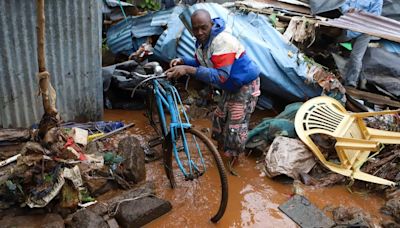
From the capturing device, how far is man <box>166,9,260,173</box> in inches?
143

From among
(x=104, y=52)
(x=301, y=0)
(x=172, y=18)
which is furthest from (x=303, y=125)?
(x=104, y=52)

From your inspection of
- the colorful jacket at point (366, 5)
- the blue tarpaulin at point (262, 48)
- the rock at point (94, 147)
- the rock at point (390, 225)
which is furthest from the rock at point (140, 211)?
the colorful jacket at point (366, 5)

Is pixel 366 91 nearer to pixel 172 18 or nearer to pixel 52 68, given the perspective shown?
pixel 172 18

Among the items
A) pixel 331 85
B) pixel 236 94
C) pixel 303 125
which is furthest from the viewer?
pixel 331 85

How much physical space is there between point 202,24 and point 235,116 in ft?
4.30

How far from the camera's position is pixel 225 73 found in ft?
11.9

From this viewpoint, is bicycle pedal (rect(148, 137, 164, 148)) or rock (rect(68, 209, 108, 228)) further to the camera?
bicycle pedal (rect(148, 137, 164, 148))

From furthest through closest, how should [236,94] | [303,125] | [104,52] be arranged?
[104,52]
[303,125]
[236,94]

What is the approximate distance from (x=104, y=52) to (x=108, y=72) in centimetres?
185

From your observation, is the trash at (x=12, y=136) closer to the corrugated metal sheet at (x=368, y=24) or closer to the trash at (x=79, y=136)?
the trash at (x=79, y=136)

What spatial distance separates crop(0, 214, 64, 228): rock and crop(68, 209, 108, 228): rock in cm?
13

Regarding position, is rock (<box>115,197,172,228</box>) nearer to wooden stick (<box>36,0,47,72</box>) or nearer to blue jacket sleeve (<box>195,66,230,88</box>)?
blue jacket sleeve (<box>195,66,230,88</box>)

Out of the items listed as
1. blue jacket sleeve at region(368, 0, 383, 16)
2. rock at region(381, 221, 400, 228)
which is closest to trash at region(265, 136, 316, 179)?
rock at region(381, 221, 400, 228)

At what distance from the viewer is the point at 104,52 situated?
23.8 ft
